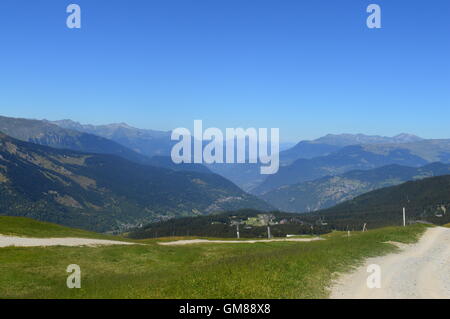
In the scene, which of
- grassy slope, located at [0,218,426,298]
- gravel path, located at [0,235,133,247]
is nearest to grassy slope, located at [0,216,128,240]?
gravel path, located at [0,235,133,247]

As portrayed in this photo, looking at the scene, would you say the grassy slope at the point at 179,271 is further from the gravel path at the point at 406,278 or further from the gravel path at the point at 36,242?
the gravel path at the point at 36,242

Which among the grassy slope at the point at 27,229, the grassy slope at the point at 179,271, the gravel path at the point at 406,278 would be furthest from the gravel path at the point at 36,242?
the gravel path at the point at 406,278

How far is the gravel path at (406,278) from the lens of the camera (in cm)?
2280

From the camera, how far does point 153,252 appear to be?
170ft

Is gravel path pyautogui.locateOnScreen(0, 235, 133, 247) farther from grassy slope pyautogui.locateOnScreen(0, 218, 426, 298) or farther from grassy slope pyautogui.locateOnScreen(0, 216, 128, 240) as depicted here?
grassy slope pyautogui.locateOnScreen(0, 218, 426, 298)

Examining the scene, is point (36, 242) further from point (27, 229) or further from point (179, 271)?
point (179, 271)

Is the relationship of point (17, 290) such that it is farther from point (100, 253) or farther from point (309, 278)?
point (309, 278)

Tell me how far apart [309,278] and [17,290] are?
2322 centimetres

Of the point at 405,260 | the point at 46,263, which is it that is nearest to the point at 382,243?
the point at 405,260

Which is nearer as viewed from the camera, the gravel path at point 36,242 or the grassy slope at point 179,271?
the grassy slope at point 179,271

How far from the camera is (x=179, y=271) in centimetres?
4041

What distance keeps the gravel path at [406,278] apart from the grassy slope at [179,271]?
1343mm

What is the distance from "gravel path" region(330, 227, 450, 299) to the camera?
22797 mm
